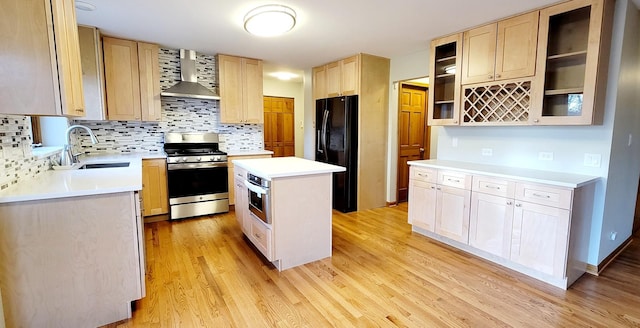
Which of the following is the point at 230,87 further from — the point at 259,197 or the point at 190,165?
the point at 259,197

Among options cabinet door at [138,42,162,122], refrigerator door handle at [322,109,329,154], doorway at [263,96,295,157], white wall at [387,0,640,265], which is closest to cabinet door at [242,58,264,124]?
refrigerator door handle at [322,109,329,154]

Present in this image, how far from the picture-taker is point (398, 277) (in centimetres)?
252

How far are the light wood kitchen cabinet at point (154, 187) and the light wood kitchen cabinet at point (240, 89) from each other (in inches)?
44.2

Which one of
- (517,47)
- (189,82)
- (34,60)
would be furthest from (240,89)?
(517,47)

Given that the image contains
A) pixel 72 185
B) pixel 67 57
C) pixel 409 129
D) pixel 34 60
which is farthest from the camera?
pixel 409 129

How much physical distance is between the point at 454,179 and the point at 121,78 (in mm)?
4172

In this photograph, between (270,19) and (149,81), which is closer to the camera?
(270,19)

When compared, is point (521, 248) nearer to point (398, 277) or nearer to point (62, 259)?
point (398, 277)

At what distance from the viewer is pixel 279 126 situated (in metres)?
7.01

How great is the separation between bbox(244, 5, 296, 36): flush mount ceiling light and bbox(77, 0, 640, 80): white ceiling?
6cm

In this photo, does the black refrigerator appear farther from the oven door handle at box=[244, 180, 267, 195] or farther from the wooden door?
the oven door handle at box=[244, 180, 267, 195]

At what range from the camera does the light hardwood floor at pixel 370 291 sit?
6.47 ft

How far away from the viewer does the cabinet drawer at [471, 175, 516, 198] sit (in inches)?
101

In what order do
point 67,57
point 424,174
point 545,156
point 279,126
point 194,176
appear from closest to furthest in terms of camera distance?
point 67,57, point 545,156, point 424,174, point 194,176, point 279,126
